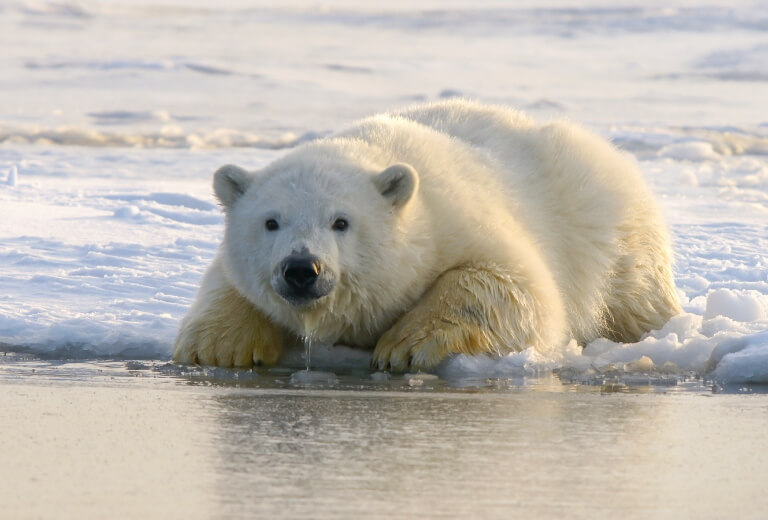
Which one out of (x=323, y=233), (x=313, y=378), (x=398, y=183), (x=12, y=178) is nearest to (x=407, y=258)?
(x=398, y=183)

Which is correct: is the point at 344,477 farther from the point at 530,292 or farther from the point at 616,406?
the point at 530,292

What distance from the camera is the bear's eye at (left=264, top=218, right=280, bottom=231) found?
→ 5.58m

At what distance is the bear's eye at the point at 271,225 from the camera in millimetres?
5582

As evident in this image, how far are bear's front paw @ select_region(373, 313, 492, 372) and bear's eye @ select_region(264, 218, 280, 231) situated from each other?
68 cm

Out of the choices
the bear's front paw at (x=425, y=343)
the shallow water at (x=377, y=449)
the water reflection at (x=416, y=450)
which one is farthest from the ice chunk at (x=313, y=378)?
the water reflection at (x=416, y=450)

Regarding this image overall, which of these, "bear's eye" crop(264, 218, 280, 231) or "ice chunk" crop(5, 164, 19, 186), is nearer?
"bear's eye" crop(264, 218, 280, 231)

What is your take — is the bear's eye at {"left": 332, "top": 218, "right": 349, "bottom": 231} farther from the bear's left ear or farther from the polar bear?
the bear's left ear

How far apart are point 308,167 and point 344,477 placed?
2646 mm

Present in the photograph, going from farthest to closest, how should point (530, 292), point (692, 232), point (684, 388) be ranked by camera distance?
point (692, 232) < point (530, 292) < point (684, 388)

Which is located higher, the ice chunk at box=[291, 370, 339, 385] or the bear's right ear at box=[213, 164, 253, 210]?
the bear's right ear at box=[213, 164, 253, 210]

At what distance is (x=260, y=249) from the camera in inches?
223

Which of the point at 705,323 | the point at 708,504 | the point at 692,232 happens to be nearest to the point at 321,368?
the point at 705,323

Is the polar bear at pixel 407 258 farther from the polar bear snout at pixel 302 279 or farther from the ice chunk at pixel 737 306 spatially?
the ice chunk at pixel 737 306

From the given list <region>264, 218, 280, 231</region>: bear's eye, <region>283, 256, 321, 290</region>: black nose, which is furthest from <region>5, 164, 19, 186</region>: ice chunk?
<region>283, 256, 321, 290</region>: black nose
